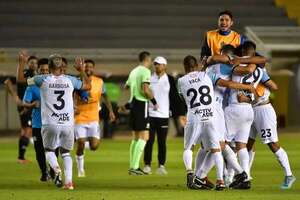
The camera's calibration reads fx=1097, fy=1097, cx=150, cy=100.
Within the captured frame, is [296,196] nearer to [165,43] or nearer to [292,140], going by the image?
[292,140]

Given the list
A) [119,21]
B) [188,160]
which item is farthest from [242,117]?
[119,21]

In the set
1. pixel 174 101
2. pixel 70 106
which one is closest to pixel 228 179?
pixel 70 106

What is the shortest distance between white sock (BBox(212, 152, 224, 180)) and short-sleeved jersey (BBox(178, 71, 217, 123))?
494 millimetres

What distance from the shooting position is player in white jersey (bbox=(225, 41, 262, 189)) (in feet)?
49.0

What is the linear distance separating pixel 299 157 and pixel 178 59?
41.1 feet

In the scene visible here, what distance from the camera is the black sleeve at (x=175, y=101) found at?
22.0 m

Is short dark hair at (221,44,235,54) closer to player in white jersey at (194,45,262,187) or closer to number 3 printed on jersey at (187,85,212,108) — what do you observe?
player in white jersey at (194,45,262,187)

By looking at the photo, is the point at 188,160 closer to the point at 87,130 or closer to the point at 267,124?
the point at 267,124

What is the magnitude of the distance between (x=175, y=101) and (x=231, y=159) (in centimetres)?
733

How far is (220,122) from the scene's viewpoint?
1493cm

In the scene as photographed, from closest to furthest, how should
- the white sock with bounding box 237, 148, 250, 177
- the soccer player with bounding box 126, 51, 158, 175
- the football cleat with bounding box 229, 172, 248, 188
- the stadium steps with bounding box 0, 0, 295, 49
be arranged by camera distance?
1. the football cleat with bounding box 229, 172, 248, 188
2. the white sock with bounding box 237, 148, 250, 177
3. the soccer player with bounding box 126, 51, 158, 175
4. the stadium steps with bounding box 0, 0, 295, 49

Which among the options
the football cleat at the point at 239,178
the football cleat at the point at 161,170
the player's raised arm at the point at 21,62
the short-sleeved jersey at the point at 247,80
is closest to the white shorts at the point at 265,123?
the short-sleeved jersey at the point at 247,80

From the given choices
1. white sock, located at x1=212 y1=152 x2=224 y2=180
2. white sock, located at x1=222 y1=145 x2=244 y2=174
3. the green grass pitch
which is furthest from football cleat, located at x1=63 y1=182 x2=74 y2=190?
white sock, located at x1=222 y1=145 x2=244 y2=174

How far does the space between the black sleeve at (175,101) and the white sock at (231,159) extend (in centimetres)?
665
